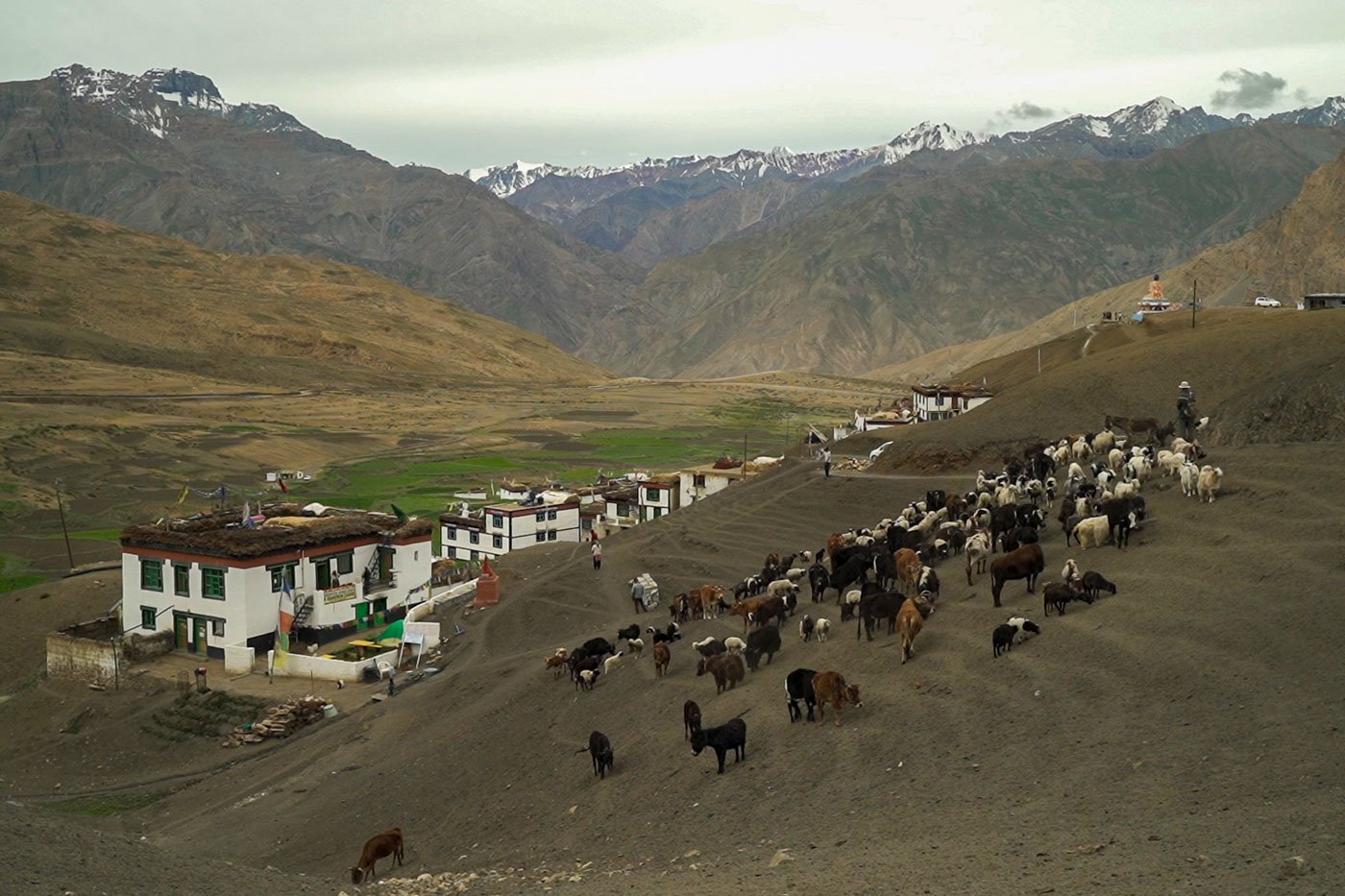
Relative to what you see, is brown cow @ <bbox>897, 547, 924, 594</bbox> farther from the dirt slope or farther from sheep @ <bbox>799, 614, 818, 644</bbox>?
sheep @ <bbox>799, 614, 818, 644</bbox>

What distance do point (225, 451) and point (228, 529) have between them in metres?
67.8

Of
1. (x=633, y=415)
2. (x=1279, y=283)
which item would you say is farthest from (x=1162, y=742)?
(x=1279, y=283)

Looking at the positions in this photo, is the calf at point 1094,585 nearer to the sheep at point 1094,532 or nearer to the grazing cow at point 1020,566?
the grazing cow at point 1020,566

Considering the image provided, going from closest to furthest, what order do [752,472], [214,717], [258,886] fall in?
[258,886] < [214,717] < [752,472]

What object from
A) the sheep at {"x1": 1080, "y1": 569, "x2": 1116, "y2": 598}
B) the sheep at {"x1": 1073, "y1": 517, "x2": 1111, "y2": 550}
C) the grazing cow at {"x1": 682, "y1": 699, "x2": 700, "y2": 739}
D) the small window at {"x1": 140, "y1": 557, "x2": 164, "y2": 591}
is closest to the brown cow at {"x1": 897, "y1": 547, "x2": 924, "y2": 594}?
the sheep at {"x1": 1073, "y1": 517, "x2": 1111, "y2": 550}

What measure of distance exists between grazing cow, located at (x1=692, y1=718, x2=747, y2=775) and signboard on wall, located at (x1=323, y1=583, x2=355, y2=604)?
83.7 ft

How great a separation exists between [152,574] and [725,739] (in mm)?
28576

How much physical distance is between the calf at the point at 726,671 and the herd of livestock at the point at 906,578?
25 millimetres

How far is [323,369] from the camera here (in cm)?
18275

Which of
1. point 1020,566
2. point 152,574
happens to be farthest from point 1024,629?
point 152,574

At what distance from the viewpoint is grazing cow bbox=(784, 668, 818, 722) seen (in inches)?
920

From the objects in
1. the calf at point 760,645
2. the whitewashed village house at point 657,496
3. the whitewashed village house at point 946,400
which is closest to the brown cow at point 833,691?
the calf at point 760,645

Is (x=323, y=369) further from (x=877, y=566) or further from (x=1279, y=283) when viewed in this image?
(x=877, y=566)

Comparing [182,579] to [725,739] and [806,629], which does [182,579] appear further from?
[725,739]
